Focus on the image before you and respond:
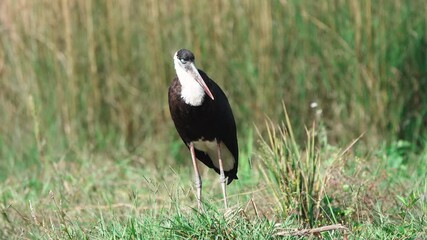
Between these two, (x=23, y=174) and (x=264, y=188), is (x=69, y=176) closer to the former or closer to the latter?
(x=23, y=174)

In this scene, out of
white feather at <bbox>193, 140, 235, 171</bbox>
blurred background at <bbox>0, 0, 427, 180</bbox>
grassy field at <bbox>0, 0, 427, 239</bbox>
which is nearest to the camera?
white feather at <bbox>193, 140, 235, 171</bbox>

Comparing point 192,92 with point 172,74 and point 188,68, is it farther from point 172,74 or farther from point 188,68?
point 172,74

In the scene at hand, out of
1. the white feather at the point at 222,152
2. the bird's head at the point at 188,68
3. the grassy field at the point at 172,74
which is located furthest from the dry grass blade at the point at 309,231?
the grassy field at the point at 172,74

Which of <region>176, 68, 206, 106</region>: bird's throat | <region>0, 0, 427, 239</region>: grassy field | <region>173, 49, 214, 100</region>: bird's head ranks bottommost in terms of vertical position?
<region>0, 0, 427, 239</region>: grassy field

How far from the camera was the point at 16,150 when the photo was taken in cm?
738

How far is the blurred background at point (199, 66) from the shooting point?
279 inches

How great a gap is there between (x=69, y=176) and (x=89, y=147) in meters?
1.16

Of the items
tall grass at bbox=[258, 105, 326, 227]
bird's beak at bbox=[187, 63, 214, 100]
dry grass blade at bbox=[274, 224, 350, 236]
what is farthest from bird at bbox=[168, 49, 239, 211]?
dry grass blade at bbox=[274, 224, 350, 236]

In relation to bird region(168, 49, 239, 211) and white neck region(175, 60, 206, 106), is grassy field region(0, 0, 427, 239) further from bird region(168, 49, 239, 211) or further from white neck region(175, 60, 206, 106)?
white neck region(175, 60, 206, 106)

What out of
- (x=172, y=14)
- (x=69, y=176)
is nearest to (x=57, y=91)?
(x=172, y=14)

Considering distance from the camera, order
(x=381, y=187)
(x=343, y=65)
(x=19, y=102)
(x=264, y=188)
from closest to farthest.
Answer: (x=264, y=188) < (x=381, y=187) < (x=343, y=65) < (x=19, y=102)

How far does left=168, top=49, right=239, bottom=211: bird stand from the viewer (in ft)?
17.4

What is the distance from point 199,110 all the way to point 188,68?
9.0 inches

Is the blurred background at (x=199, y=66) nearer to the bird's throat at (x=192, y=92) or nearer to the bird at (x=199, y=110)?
the bird at (x=199, y=110)
